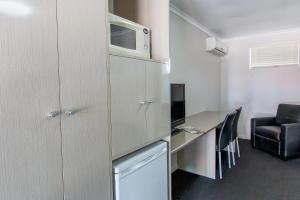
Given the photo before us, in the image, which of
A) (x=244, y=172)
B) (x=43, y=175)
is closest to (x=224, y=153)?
(x=244, y=172)

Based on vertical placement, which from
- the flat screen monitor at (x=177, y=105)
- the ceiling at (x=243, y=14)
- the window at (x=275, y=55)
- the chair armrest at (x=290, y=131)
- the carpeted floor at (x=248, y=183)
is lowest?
the carpeted floor at (x=248, y=183)

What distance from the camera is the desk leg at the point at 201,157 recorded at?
9.55 feet

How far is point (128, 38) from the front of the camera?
1597 millimetres

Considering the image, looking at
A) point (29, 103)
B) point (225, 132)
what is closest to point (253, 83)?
point (225, 132)

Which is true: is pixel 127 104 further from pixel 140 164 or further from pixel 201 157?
pixel 201 157

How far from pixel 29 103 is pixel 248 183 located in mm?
2838

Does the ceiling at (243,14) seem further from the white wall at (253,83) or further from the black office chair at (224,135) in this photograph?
the black office chair at (224,135)

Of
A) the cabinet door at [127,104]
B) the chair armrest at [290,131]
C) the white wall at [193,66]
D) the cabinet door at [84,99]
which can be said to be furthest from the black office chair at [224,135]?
the cabinet door at [84,99]

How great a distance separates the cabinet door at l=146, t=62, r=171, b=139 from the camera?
1637 millimetres

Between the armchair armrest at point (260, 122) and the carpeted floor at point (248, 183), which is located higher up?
the armchair armrest at point (260, 122)

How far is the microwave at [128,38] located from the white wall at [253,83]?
3809 millimetres

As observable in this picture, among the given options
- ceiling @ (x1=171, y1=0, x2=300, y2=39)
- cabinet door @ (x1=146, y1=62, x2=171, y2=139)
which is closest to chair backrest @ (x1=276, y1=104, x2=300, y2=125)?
ceiling @ (x1=171, y1=0, x2=300, y2=39)

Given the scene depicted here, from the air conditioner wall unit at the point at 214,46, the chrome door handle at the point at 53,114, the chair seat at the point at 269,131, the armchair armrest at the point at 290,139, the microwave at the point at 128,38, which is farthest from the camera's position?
the air conditioner wall unit at the point at 214,46

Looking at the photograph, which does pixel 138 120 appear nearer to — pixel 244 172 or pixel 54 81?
pixel 54 81
